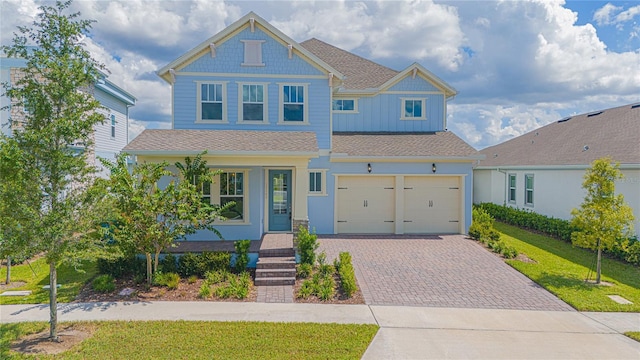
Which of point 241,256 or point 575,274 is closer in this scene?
point 241,256

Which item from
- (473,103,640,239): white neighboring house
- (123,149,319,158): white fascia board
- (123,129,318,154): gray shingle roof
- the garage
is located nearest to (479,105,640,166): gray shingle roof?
(473,103,640,239): white neighboring house

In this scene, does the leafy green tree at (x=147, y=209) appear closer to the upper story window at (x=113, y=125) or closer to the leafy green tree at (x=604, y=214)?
the leafy green tree at (x=604, y=214)

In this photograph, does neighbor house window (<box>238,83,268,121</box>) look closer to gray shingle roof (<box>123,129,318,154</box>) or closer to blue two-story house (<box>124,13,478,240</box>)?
blue two-story house (<box>124,13,478,240</box>)

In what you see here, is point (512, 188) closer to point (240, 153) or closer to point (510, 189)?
point (510, 189)

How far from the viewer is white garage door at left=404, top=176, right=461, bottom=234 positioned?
52.1 feet

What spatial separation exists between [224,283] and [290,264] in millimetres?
1793

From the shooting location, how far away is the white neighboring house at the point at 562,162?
13879mm

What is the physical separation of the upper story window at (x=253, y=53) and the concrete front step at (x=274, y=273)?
8088mm

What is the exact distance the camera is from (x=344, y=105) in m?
17.6

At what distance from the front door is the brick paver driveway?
1717 millimetres

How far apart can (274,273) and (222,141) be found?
4.69m

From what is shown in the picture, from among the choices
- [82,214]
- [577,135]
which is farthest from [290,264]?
[577,135]

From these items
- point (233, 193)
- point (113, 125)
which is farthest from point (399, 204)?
point (113, 125)

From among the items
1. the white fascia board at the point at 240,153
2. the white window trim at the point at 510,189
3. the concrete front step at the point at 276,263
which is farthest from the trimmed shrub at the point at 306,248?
the white window trim at the point at 510,189
